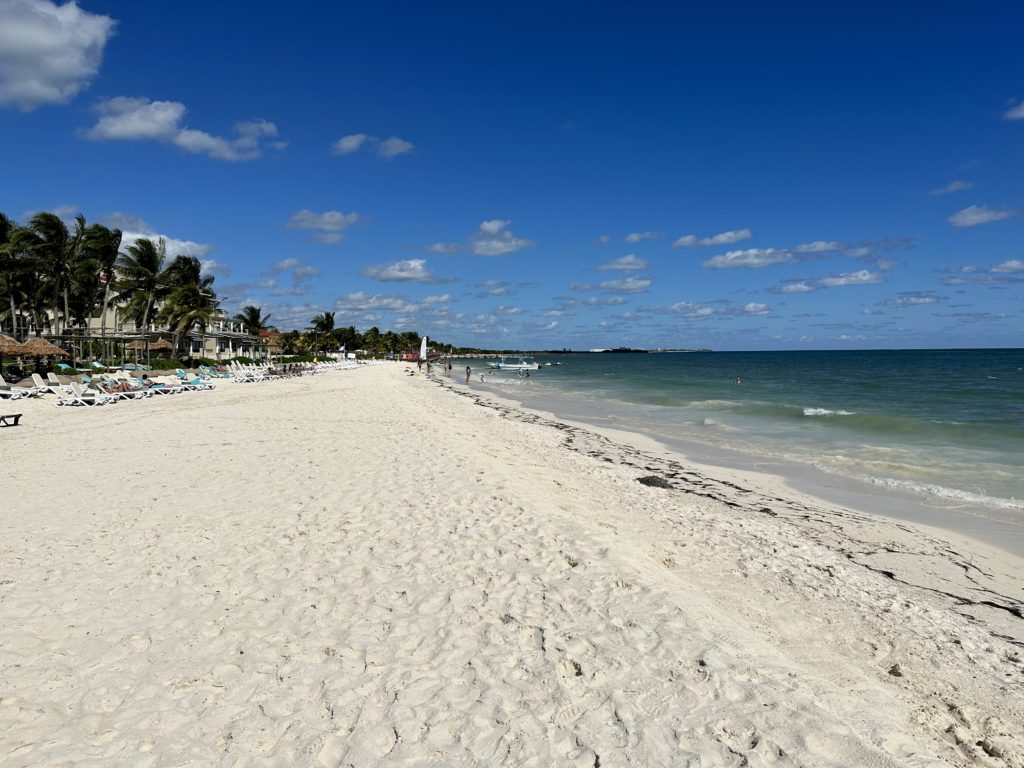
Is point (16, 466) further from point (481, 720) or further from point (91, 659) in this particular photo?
point (481, 720)

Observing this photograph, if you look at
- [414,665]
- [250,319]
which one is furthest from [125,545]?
[250,319]

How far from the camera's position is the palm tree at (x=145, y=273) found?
40.2 m

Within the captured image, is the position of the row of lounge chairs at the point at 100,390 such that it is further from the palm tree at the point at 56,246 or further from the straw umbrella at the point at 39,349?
the palm tree at the point at 56,246

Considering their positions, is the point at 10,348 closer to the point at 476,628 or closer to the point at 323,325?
the point at 476,628

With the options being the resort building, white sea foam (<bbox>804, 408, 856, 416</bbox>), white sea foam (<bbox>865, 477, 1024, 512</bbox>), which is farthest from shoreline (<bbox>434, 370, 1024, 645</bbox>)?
the resort building

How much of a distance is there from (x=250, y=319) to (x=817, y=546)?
2989 inches

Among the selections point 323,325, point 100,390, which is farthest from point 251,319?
point 100,390

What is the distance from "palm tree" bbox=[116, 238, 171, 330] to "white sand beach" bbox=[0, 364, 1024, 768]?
37.7 m

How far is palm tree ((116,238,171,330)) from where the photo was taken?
4016cm

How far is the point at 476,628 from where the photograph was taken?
420cm

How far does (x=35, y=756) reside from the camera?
2.86 meters

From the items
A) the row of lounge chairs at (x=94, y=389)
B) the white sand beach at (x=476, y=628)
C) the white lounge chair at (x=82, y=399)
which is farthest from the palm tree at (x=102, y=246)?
the white sand beach at (x=476, y=628)

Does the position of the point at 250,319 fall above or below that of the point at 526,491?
above

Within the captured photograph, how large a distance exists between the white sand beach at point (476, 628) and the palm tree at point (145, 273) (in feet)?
A: 124
